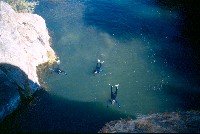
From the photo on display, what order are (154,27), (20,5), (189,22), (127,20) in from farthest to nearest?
(20,5)
(127,20)
(189,22)
(154,27)

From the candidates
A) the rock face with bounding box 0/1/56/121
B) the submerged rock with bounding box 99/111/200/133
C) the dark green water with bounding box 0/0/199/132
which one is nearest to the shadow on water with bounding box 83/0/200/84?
the dark green water with bounding box 0/0/199/132

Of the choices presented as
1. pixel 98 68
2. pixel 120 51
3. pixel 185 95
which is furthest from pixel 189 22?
pixel 98 68

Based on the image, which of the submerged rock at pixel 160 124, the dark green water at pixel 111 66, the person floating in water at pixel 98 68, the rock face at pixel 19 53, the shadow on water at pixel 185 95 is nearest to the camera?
the submerged rock at pixel 160 124

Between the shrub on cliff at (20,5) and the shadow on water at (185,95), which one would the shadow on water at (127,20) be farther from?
the shadow on water at (185,95)

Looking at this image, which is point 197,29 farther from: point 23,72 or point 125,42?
point 23,72

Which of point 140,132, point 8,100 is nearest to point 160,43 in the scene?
point 140,132

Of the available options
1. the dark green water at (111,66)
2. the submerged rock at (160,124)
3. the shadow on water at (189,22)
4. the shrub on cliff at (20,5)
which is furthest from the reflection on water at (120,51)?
the shrub on cliff at (20,5)

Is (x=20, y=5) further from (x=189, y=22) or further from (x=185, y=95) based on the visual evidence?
(x=185, y=95)
